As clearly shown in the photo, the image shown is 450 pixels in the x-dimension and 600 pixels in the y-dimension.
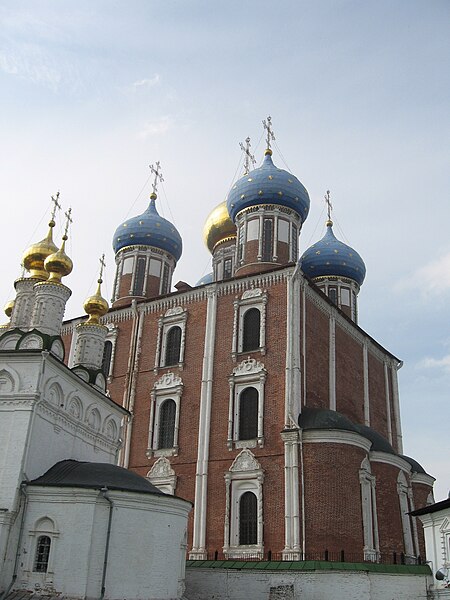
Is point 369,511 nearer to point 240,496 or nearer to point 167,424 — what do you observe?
point 240,496

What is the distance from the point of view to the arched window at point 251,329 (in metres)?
21.3

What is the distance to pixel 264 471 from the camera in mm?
18984

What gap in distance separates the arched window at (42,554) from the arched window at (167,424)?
8069mm

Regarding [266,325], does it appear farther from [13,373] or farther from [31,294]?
[13,373]

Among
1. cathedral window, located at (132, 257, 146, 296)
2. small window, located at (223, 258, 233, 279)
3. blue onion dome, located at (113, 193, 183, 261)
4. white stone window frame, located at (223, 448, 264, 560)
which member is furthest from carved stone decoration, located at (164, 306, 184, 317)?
small window, located at (223, 258, 233, 279)

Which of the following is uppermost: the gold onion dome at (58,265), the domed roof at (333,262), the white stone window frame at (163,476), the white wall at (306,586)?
the domed roof at (333,262)

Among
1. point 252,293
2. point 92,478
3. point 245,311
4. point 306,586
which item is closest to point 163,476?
point 245,311

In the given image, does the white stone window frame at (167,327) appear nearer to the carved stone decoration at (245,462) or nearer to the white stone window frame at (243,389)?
the white stone window frame at (243,389)

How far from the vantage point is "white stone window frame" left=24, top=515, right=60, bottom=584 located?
13062 millimetres

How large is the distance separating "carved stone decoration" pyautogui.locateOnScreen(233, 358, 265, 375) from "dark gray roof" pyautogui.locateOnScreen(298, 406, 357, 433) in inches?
80.4

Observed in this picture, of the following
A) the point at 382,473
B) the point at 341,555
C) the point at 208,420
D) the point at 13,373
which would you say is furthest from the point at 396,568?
the point at 13,373

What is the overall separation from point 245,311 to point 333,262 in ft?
24.2

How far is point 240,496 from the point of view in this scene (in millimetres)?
19250

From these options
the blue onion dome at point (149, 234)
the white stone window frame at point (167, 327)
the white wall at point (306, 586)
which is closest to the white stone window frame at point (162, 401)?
the white stone window frame at point (167, 327)
